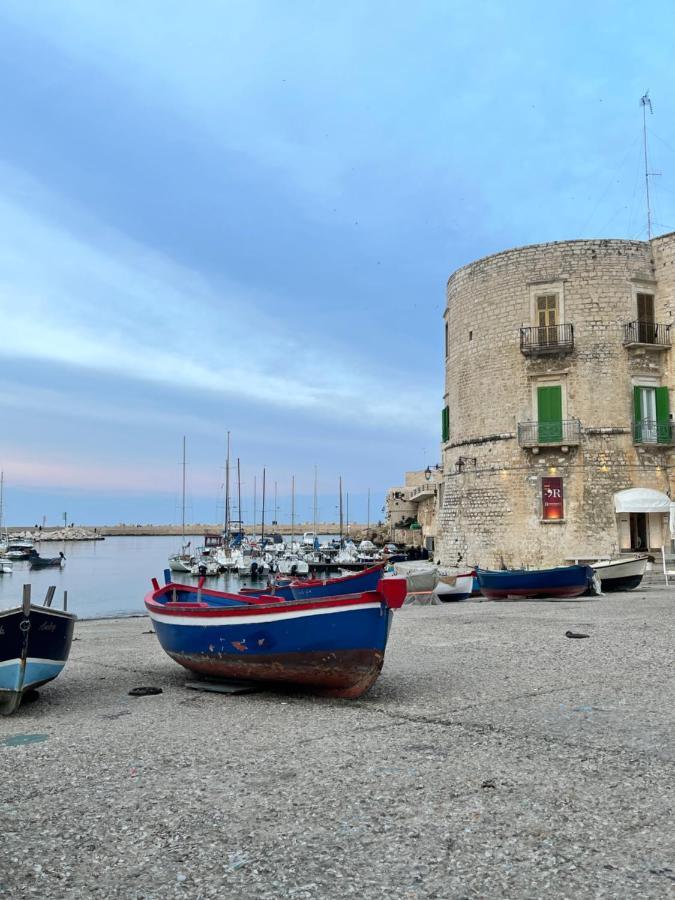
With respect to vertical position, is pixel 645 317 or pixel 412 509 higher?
pixel 645 317

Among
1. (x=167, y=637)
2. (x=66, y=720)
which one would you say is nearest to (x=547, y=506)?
(x=167, y=637)

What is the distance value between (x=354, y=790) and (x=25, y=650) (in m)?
4.90

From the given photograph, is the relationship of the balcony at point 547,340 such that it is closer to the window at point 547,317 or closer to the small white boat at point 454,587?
the window at point 547,317

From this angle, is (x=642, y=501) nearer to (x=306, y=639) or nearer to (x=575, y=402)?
(x=575, y=402)

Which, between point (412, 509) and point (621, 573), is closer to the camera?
point (621, 573)

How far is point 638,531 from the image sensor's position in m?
27.1

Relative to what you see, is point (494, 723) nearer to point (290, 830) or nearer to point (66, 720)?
point (290, 830)

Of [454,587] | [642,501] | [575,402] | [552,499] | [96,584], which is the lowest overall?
[96,584]

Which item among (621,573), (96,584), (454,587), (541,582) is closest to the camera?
(541,582)

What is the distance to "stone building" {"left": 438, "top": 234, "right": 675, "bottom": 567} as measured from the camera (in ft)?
85.5

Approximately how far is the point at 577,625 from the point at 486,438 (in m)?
13.6

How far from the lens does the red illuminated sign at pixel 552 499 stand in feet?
85.9

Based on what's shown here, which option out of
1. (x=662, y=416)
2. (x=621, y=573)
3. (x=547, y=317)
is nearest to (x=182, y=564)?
(x=547, y=317)

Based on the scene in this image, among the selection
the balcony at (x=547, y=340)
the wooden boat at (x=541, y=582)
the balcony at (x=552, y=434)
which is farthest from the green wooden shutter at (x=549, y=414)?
the wooden boat at (x=541, y=582)
